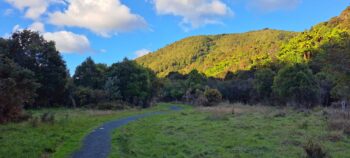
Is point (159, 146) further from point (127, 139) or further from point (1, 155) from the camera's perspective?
point (1, 155)

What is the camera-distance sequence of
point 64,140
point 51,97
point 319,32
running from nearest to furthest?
point 64,140, point 51,97, point 319,32

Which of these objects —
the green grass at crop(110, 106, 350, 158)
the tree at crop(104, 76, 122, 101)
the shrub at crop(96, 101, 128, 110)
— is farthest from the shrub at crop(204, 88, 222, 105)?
the green grass at crop(110, 106, 350, 158)

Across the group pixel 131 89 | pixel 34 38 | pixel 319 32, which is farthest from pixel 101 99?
pixel 319 32

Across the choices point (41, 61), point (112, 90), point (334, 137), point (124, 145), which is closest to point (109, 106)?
point (112, 90)

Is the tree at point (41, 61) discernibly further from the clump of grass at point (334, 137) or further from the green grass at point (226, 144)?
the clump of grass at point (334, 137)

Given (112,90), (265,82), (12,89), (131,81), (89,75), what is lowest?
(12,89)

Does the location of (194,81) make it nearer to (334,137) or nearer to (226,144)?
(334,137)

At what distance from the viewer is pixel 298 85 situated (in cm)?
6291

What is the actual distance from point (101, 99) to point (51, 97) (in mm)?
8446

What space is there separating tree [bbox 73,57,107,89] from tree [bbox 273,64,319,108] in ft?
112

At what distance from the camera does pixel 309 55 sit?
358 feet

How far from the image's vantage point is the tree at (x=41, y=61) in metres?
50.4

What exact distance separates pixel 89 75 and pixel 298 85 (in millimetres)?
39284

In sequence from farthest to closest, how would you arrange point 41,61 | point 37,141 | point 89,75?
point 89,75
point 41,61
point 37,141
